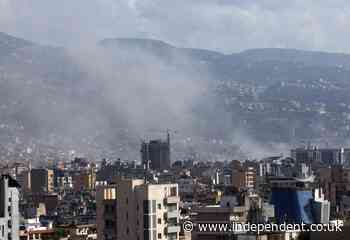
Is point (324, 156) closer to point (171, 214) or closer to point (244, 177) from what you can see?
point (244, 177)

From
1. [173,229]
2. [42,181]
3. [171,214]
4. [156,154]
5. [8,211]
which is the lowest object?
[173,229]

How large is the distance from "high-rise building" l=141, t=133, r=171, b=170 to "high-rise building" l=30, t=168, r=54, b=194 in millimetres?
26386

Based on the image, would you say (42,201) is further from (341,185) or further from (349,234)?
(349,234)

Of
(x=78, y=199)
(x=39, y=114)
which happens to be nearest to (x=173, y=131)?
(x=39, y=114)

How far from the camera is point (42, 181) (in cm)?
10200

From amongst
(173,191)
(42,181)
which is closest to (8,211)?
(173,191)

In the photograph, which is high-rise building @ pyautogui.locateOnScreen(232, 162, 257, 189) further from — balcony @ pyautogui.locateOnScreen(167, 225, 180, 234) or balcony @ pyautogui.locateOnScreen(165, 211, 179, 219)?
balcony @ pyautogui.locateOnScreen(167, 225, 180, 234)

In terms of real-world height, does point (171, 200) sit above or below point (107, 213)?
above

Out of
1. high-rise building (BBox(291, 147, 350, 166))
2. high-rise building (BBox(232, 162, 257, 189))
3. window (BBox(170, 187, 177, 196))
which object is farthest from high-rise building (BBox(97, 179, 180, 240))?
high-rise building (BBox(291, 147, 350, 166))

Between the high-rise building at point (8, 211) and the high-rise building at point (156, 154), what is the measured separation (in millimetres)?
102012

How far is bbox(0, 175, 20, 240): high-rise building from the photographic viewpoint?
93.0ft

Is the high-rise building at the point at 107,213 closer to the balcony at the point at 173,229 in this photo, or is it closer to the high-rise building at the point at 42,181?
the balcony at the point at 173,229

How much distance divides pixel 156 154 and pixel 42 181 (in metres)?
37.7

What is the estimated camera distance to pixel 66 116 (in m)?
192
